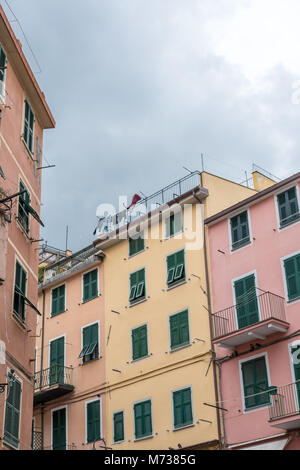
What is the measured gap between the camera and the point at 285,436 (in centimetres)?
2730

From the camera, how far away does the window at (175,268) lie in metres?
33.4

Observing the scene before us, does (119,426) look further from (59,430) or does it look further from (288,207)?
(288,207)

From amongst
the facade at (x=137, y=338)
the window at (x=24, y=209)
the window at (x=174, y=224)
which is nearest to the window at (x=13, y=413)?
the window at (x=24, y=209)

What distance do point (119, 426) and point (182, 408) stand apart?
11.9 feet

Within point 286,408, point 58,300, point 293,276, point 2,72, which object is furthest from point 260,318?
point 58,300

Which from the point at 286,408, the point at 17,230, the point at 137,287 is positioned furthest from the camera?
the point at 137,287

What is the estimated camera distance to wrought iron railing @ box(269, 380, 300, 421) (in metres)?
26.7

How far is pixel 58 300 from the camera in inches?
1532

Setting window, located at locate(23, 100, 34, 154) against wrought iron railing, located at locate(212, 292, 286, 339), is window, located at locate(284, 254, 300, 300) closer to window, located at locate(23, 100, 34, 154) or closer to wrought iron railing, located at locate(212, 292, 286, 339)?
wrought iron railing, located at locate(212, 292, 286, 339)

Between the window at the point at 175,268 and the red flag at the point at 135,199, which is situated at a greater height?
the red flag at the point at 135,199

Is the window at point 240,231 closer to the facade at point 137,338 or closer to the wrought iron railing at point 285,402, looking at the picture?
the facade at point 137,338

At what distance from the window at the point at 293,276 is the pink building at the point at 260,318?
0.07 ft

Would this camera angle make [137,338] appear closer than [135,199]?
Yes
